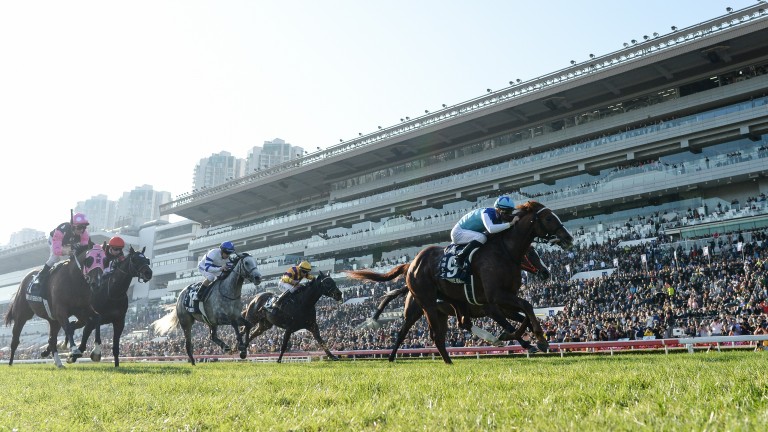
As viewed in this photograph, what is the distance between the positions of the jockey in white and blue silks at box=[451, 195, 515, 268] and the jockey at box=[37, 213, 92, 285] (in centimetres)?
881

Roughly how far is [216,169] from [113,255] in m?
142

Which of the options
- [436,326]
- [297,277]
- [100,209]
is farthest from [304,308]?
[100,209]

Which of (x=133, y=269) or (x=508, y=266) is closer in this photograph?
(x=508, y=266)

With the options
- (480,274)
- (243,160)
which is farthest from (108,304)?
(243,160)

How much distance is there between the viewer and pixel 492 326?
24.7 m

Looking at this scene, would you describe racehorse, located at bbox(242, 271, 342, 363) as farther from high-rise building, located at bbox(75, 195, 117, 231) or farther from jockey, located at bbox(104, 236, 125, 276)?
high-rise building, located at bbox(75, 195, 117, 231)

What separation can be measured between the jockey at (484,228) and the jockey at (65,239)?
882cm

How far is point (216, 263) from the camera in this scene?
15.0 m

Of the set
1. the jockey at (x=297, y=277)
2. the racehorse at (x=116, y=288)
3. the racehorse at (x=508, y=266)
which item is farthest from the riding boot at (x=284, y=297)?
the racehorse at (x=508, y=266)

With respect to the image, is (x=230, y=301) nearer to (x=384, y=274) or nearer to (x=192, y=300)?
(x=192, y=300)

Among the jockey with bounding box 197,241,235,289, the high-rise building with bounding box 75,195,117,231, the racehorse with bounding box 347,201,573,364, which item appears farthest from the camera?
the high-rise building with bounding box 75,195,117,231

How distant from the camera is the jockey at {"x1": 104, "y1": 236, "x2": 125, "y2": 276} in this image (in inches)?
481

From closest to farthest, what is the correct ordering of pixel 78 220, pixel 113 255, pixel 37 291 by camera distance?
pixel 113 255 → pixel 78 220 → pixel 37 291

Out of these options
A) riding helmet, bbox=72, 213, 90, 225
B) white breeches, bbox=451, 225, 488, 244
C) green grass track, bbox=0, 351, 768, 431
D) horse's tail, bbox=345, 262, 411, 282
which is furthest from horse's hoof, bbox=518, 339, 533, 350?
riding helmet, bbox=72, 213, 90, 225
